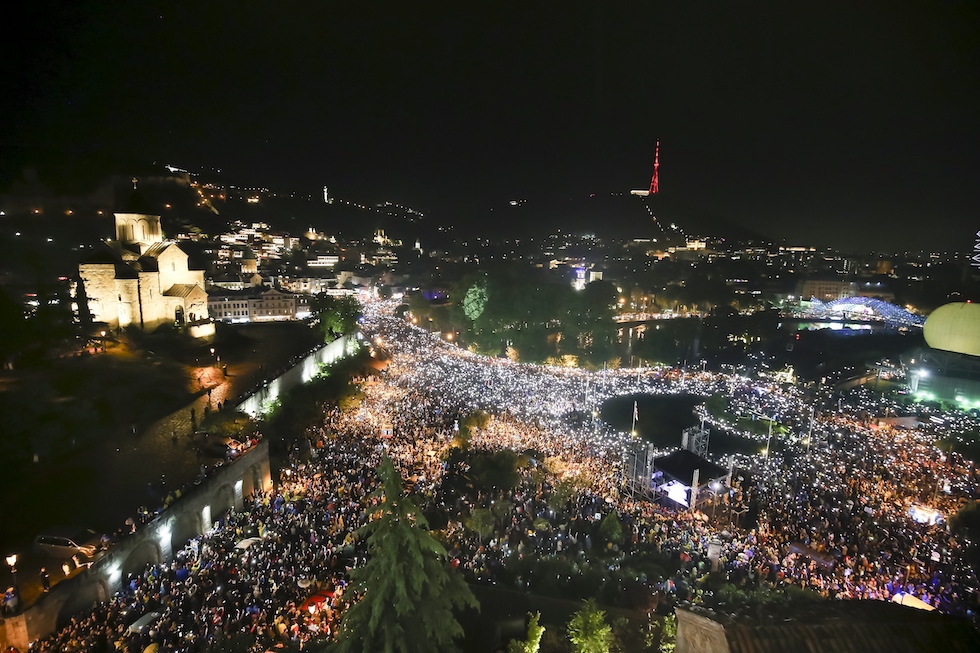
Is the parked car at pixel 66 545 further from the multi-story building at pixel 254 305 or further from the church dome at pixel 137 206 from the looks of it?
the multi-story building at pixel 254 305

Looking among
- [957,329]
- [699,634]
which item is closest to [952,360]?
[957,329]

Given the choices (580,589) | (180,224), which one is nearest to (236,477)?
(580,589)

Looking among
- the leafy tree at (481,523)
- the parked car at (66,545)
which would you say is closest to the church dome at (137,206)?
the parked car at (66,545)

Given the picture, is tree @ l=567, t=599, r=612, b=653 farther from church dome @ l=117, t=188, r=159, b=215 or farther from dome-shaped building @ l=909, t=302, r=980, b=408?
church dome @ l=117, t=188, r=159, b=215

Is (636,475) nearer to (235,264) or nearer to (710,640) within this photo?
(710,640)

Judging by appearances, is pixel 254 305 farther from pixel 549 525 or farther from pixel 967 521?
pixel 967 521

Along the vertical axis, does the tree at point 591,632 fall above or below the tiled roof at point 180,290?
below

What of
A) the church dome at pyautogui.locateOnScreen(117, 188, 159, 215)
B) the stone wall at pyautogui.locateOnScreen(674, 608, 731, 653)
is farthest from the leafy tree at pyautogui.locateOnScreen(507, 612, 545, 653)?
the church dome at pyautogui.locateOnScreen(117, 188, 159, 215)
